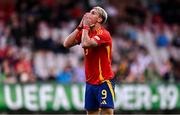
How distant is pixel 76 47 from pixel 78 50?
0.39ft

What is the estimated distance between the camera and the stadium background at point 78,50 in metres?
23.0

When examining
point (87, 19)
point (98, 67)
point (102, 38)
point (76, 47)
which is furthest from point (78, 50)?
point (87, 19)

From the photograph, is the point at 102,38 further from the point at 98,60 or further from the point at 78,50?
the point at 78,50

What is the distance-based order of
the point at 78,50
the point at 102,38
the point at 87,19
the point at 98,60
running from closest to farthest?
the point at 87,19
the point at 102,38
the point at 98,60
the point at 78,50

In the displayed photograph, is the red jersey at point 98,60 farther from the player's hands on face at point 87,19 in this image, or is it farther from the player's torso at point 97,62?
the player's hands on face at point 87,19

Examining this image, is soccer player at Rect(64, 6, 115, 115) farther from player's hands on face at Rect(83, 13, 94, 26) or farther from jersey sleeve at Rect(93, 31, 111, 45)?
player's hands on face at Rect(83, 13, 94, 26)

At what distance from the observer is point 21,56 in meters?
Result: 23.5

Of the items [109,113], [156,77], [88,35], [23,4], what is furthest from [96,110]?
[23,4]

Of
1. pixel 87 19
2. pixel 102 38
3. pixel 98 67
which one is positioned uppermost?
pixel 87 19

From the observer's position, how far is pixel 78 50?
2461 centimetres

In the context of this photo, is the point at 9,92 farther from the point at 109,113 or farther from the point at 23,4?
the point at 109,113

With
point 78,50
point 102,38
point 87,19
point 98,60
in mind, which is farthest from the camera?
point 78,50

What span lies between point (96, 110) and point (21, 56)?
945cm

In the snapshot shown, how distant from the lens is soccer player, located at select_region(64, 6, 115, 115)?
14.1 m
